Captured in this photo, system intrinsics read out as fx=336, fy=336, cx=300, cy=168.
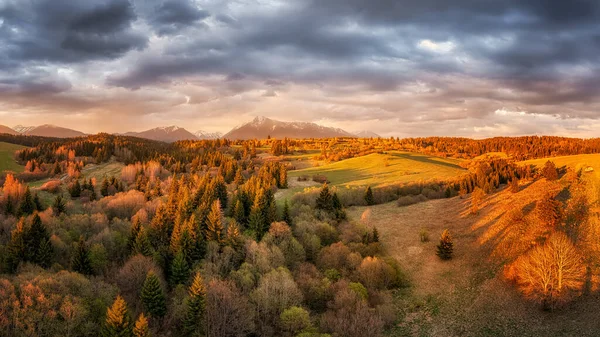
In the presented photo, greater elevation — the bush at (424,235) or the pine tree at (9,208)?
the pine tree at (9,208)

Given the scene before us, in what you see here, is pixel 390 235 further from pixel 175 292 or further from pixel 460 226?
pixel 175 292

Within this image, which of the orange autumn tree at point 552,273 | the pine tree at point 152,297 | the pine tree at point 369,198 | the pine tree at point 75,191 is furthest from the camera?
the pine tree at point 75,191

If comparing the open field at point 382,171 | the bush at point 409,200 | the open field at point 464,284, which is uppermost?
the open field at point 382,171

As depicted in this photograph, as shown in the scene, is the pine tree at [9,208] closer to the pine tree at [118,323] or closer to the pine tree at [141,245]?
the pine tree at [141,245]

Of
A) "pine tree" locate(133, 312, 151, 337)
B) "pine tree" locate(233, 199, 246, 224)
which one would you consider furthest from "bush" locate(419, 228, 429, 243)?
"pine tree" locate(133, 312, 151, 337)

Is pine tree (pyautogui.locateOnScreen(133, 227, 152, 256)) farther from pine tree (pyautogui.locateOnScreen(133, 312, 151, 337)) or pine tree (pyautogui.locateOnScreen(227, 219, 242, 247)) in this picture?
pine tree (pyautogui.locateOnScreen(133, 312, 151, 337))

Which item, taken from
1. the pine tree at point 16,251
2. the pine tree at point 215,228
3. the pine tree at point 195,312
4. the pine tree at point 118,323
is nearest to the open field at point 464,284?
the pine tree at point 195,312

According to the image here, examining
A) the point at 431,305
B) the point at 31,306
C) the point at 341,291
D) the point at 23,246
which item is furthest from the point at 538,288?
the point at 23,246
